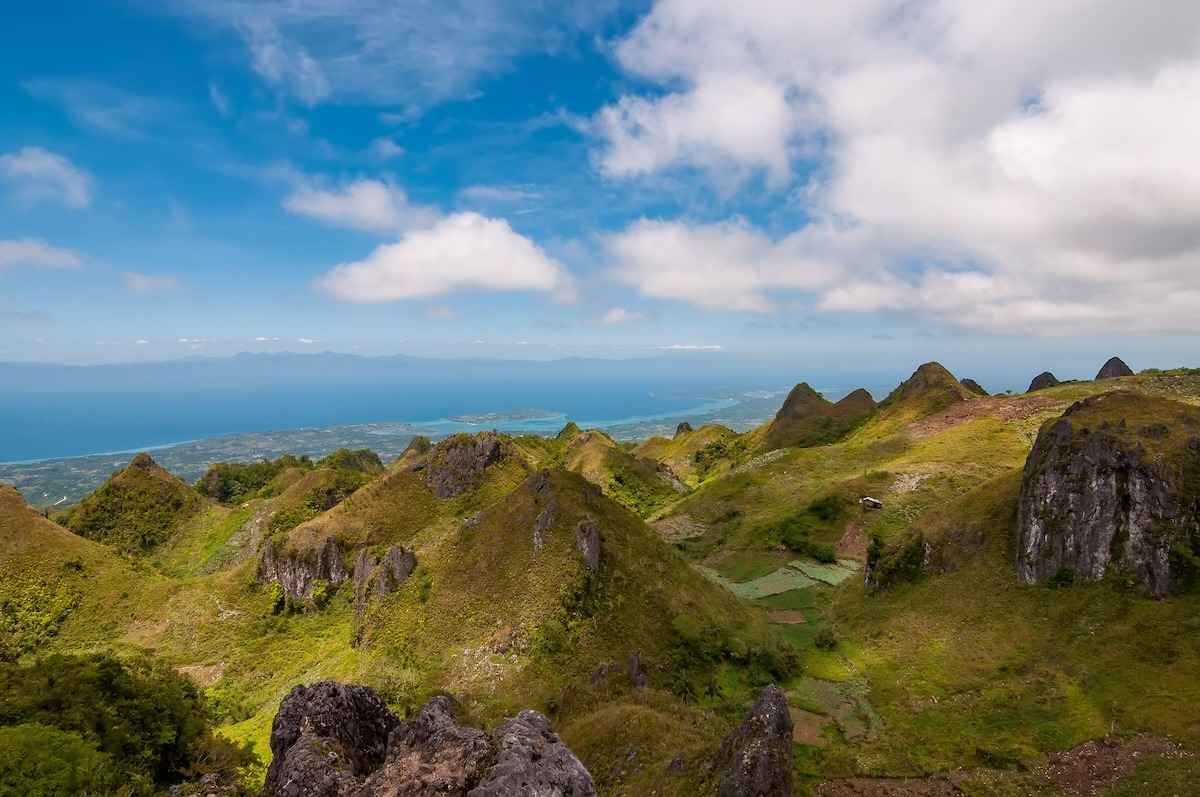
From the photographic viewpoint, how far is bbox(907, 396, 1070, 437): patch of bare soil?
79562 millimetres

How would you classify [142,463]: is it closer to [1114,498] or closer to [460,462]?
[460,462]

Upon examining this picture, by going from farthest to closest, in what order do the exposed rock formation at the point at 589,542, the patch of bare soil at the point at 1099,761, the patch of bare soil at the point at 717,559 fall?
1. the patch of bare soil at the point at 717,559
2. the exposed rock formation at the point at 589,542
3. the patch of bare soil at the point at 1099,761

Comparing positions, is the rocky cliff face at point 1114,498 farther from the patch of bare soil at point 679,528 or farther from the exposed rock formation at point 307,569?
the exposed rock formation at point 307,569

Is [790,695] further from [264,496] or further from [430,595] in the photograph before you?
[264,496]

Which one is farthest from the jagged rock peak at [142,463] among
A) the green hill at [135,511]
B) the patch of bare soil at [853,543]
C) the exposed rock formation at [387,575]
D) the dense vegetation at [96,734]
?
the patch of bare soil at [853,543]

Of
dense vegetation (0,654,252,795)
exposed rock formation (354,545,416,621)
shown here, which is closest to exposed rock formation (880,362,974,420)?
exposed rock formation (354,545,416,621)

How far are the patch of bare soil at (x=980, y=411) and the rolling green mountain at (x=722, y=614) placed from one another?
10163 mm

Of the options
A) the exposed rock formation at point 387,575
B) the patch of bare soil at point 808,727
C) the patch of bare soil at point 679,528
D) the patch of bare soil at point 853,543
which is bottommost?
the patch of bare soil at point 808,727

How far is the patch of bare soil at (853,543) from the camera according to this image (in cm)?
5931

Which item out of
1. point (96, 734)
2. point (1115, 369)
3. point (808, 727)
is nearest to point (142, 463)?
point (96, 734)

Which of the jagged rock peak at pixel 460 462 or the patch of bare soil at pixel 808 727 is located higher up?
the jagged rock peak at pixel 460 462

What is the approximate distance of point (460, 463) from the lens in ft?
199

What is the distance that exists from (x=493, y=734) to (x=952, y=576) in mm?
42452

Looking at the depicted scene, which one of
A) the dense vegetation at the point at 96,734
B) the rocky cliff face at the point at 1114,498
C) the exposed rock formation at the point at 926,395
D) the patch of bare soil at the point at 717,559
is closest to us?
the dense vegetation at the point at 96,734
